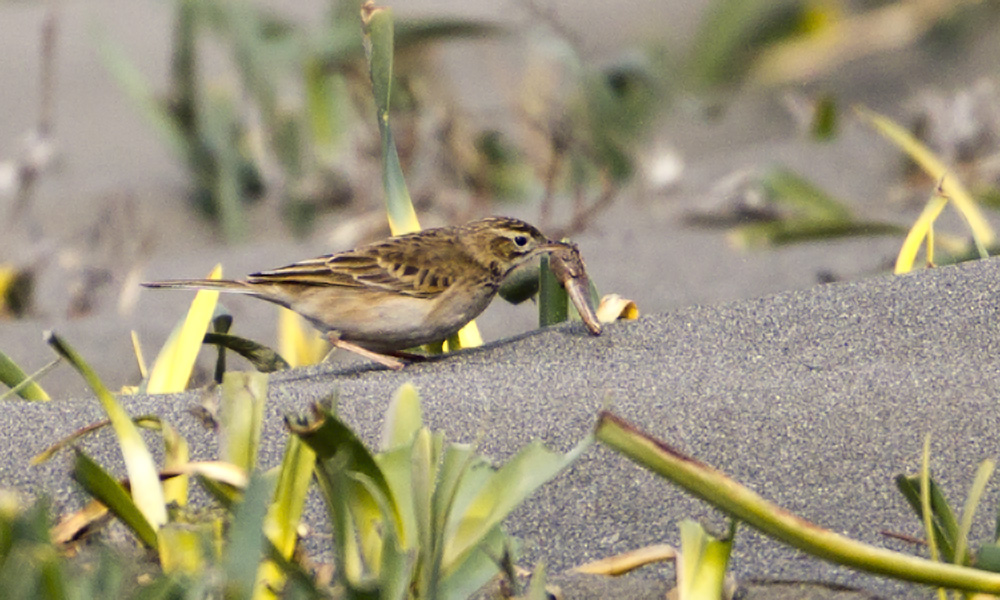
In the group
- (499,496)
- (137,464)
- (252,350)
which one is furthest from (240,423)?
(252,350)

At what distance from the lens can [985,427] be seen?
2793 millimetres

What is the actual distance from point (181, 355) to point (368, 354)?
0.75 meters

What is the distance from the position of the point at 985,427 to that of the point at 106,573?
205cm

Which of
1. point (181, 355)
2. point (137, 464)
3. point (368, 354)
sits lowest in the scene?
point (137, 464)

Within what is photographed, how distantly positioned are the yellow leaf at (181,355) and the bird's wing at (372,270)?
20.7 inches

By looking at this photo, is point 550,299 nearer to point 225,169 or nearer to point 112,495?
point 112,495

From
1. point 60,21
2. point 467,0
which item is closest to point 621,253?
point 467,0

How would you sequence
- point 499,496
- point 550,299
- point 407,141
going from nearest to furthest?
point 499,496 → point 550,299 → point 407,141

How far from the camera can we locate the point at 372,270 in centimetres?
420

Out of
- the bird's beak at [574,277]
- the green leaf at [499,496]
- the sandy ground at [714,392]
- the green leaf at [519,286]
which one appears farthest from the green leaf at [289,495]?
the green leaf at [519,286]

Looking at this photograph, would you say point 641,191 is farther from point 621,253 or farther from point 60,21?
point 60,21

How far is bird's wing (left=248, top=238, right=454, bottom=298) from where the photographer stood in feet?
13.6

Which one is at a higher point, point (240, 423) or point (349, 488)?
point (240, 423)

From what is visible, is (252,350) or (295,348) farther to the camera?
(295,348)
